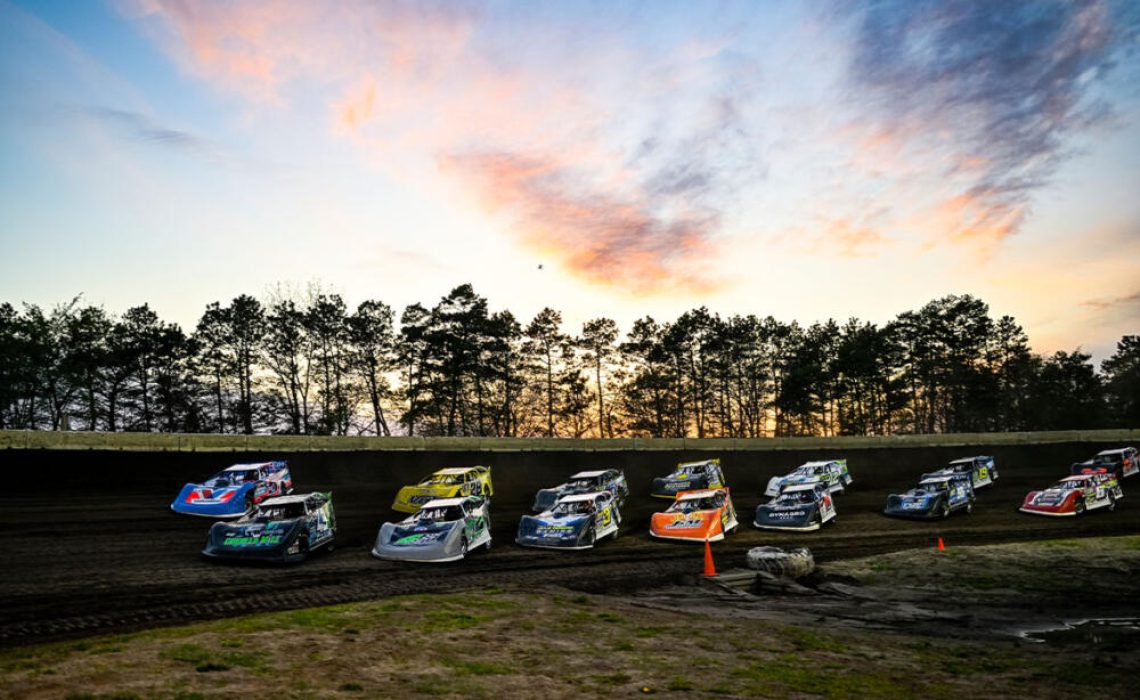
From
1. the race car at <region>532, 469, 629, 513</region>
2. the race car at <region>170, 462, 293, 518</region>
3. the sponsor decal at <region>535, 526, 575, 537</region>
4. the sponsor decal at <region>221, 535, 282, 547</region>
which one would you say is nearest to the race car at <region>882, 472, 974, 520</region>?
the race car at <region>532, 469, 629, 513</region>

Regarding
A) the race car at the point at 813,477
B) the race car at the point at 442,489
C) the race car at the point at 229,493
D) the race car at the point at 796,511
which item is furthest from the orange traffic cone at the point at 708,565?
the race car at the point at 813,477

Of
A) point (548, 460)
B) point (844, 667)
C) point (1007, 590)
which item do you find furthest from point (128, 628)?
point (548, 460)

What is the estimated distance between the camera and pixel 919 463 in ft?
139

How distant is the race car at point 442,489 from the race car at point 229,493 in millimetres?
4124

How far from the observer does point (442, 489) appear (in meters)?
23.4

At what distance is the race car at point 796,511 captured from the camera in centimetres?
2147

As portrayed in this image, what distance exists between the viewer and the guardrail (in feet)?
80.3

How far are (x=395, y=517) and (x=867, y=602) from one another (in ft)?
47.8

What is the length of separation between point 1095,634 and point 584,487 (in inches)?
624

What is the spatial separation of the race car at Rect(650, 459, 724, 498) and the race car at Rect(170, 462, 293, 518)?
15455 mm

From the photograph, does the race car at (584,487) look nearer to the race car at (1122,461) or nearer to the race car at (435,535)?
the race car at (435,535)

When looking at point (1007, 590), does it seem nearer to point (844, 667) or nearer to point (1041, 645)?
point (1041, 645)

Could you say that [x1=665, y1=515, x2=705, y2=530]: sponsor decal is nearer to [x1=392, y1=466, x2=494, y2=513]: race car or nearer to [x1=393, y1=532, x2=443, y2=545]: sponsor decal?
[x1=392, y1=466, x2=494, y2=513]: race car

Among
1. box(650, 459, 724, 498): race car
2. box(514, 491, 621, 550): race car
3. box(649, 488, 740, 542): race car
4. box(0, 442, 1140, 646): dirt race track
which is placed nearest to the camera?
box(0, 442, 1140, 646): dirt race track
